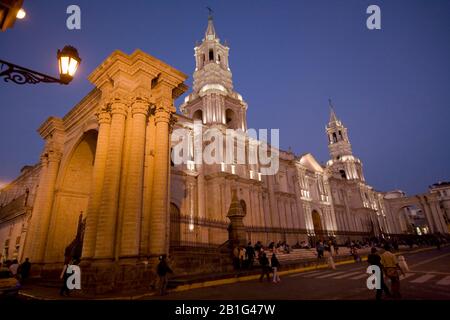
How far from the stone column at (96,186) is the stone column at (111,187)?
34cm

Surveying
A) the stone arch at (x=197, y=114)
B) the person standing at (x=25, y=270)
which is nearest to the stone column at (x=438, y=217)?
the stone arch at (x=197, y=114)

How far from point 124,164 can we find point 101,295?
15.2ft

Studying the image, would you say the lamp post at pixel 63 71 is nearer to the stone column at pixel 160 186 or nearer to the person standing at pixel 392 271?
the stone column at pixel 160 186

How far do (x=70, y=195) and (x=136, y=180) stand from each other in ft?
28.3

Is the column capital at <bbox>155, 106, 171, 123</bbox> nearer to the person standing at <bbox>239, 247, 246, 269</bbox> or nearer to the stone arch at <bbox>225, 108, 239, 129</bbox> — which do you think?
the person standing at <bbox>239, 247, 246, 269</bbox>

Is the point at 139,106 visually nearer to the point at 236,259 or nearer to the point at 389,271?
the point at 236,259

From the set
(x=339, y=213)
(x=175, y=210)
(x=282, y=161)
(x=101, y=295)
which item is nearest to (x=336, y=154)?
(x=339, y=213)

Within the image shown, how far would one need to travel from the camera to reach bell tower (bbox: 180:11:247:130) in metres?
31.4

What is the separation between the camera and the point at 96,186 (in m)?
10.0

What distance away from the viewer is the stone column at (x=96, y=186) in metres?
9.38

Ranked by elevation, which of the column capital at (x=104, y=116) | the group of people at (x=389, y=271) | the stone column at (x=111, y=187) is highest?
the column capital at (x=104, y=116)

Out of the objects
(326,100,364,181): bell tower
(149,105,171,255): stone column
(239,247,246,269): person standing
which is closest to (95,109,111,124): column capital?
(149,105,171,255): stone column

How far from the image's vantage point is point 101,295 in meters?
7.84

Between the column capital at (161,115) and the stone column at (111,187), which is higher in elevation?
the column capital at (161,115)
